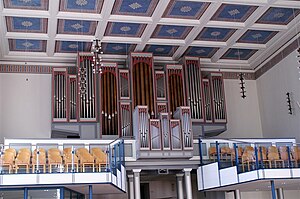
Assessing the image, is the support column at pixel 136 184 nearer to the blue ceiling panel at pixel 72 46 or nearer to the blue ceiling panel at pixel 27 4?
the blue ceiling panel at pixel 72 46

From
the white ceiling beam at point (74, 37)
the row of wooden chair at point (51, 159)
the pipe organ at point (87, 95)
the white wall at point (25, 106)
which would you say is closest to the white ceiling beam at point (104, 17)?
the white ceiling beam at point (74, 37)

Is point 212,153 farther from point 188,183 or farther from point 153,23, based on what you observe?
point 153,23

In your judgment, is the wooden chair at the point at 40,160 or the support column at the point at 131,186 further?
the support column at the point at 131,186

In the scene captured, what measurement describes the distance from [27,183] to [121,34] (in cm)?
754

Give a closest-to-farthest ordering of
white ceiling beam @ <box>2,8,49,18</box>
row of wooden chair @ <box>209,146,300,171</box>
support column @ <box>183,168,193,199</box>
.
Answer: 1. row of wooden chair @ <box>209,146,300,171</box>
2. white ceiling beam @ <box>2,8,49,18</box>
3. support column @ <box>183,168,193,199</box>

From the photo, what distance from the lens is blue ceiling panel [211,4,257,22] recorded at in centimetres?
1728

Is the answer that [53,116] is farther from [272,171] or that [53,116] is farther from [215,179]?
[272,171]

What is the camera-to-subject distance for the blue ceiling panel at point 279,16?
1772cm

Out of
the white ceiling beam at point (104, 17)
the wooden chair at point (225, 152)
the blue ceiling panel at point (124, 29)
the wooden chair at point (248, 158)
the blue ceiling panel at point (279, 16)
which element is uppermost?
the blue ceiling panel at point (279, 16)

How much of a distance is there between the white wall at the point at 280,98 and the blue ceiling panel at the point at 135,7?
6.10m

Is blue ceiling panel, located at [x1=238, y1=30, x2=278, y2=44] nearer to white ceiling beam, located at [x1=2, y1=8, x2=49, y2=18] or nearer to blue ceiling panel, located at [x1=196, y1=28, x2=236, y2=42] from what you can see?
blue ceiling panel, located at [x1=196, y1=28, x2=236, y2=42]

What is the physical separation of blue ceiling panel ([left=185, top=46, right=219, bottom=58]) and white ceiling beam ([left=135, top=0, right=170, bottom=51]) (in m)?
2.13

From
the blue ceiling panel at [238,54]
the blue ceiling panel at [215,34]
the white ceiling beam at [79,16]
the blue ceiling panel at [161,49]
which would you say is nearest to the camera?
the white ceiling beam at [79,16]

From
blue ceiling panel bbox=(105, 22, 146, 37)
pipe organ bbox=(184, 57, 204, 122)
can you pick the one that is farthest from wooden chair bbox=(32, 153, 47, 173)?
pipe organ bbox=(184, 57, 204, 122)
